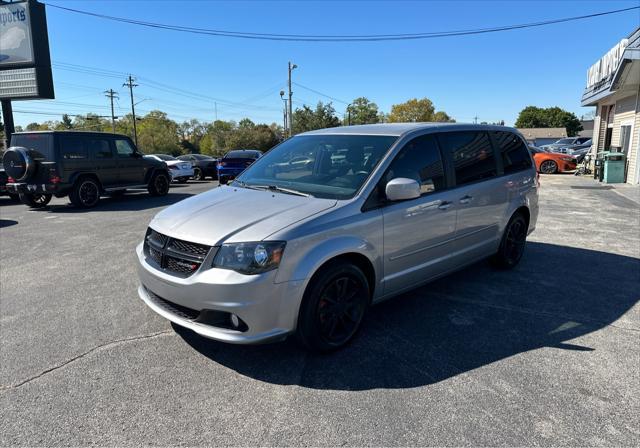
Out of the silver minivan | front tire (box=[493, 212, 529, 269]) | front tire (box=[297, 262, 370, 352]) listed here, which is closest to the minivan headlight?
the silver minivan

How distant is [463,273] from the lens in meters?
5.48

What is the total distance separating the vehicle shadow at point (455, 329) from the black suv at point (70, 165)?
376 inches

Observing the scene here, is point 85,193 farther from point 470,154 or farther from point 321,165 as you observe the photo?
point 470,154

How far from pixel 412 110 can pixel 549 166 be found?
89.3 m

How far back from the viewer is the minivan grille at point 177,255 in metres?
3.06

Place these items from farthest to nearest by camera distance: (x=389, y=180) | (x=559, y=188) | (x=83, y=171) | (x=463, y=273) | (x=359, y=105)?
(x=359, y=105)
(x=559, y=188)
(x=83, y=171)
(x=463, y=273)
(x=389, y=180)

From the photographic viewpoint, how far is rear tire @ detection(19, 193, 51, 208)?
1181cm

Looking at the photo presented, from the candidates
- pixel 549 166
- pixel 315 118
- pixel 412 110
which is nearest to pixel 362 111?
pixel 412 110

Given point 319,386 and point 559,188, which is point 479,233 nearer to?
point 319,386

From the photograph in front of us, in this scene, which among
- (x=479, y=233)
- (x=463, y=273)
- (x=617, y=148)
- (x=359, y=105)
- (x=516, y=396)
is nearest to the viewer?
(x=516, y=396)

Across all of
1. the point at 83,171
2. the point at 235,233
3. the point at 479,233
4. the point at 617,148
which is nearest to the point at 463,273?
the point at 479,233

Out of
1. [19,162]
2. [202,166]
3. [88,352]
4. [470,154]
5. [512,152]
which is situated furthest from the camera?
[202,166]

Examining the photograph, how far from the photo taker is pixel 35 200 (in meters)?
12.2

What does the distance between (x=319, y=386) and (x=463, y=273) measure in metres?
3.12
